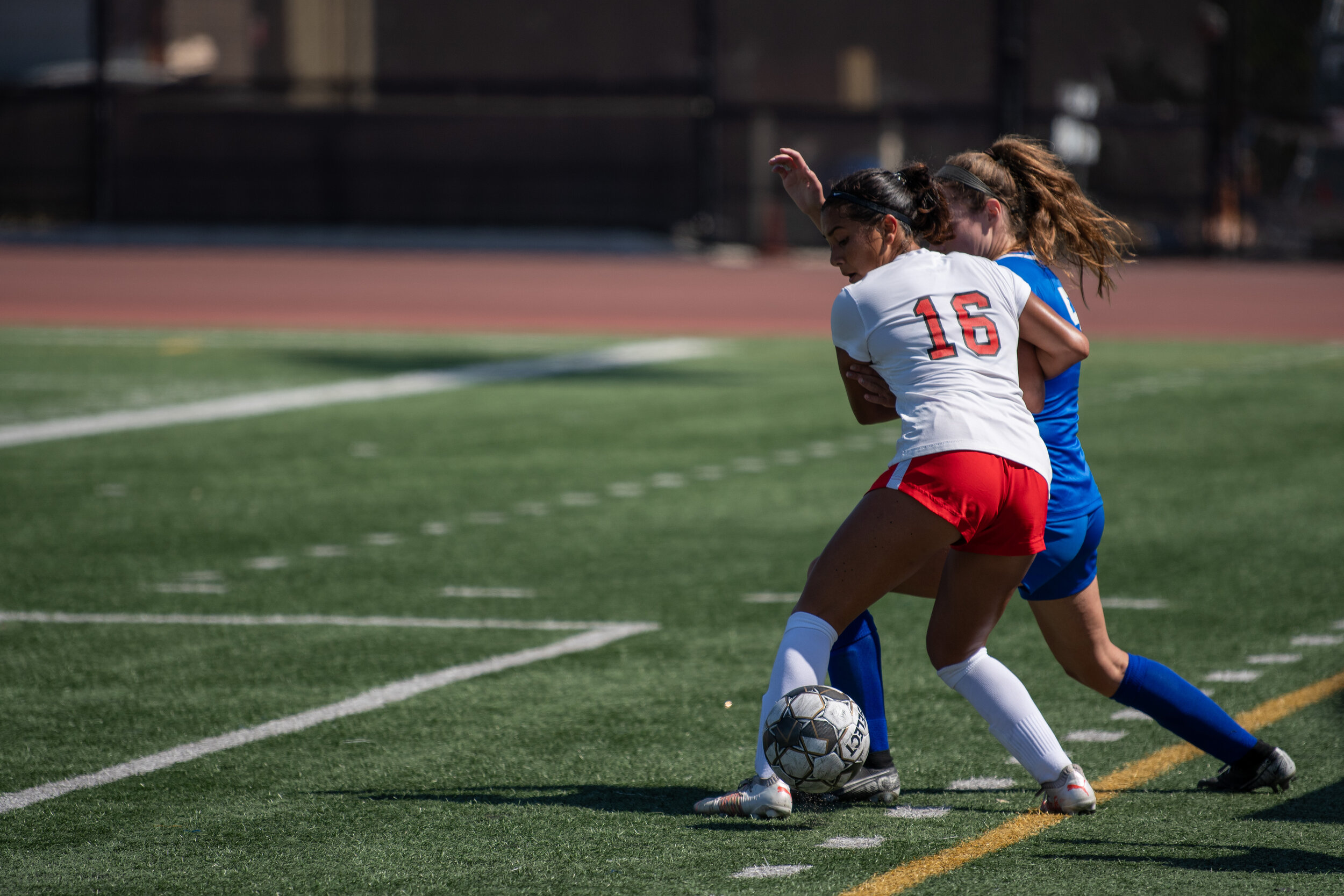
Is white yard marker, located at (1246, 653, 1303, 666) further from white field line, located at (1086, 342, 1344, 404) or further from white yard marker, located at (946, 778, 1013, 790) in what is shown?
white field line, located at (1086, 342, 1344, 404)

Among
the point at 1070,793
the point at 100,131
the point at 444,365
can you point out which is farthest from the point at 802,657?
the point at 100,131

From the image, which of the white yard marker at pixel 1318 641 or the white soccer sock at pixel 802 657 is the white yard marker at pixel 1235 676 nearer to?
the white yard marker at pixel 1318 641

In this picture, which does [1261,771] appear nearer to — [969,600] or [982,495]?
[969,600]

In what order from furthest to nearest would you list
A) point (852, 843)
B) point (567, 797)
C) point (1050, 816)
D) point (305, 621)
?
point (305, 621)
point (567, 797)
point (1050, 816)
point (852, 843)

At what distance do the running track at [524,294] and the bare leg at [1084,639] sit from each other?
1779 cm

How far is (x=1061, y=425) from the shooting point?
15.8 ft

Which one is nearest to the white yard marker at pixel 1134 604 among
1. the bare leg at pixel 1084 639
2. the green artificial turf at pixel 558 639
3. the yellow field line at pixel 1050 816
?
the green artificial turf at pixel 558 639

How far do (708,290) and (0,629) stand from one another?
2109cm

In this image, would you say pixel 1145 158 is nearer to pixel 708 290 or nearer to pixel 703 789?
pixel 708 290

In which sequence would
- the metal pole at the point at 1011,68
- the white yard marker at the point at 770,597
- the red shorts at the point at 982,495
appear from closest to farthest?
the red shorts at the point at 982,495 < the white yard marker at the point at 770,597 < the metal pole at the point at 1011,68

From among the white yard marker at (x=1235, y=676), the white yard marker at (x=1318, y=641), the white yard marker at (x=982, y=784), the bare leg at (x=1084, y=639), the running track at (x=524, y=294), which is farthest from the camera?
the running track at (x=524, y=294)

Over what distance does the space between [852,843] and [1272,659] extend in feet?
8.98

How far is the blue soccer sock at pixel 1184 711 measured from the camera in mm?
4922

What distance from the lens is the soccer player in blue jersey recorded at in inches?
188
